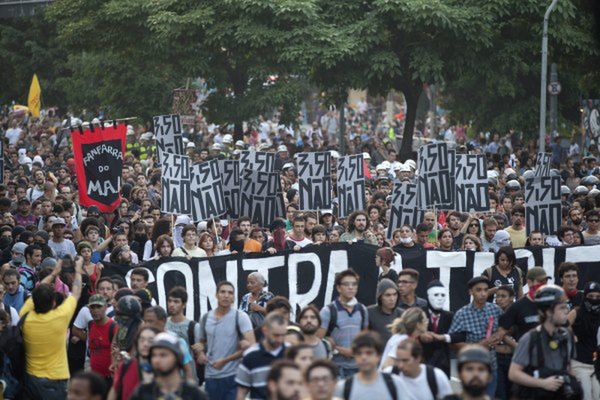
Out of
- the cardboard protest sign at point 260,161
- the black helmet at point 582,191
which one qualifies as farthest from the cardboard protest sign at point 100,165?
the black helmet at point 582,191

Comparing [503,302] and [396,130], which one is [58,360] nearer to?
[503,302]

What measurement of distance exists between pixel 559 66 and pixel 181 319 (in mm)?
26959

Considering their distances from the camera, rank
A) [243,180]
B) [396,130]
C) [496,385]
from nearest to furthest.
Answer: [496,385], [243,180], [396,130]

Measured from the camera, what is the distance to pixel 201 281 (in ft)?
46.4

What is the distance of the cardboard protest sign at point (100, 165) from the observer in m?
19.5

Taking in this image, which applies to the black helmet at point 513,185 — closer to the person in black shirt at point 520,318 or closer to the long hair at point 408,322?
the person in black shirt at point 520,318

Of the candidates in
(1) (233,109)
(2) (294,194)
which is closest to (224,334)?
(2) (294,194)

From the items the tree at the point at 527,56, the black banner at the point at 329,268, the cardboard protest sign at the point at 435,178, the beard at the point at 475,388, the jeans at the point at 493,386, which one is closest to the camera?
the beard at the point at 475,388

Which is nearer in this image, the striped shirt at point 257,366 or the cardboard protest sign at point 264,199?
the striped shirt at point 257,366

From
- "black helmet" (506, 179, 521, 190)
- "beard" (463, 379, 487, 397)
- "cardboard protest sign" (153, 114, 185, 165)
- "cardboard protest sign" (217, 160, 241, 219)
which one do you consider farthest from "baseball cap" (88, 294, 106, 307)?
"black helmet" (506, 179, 521, 190)

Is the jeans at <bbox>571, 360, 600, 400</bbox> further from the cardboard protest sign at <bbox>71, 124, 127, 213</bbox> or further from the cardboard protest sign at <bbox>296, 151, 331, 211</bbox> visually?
the cardboard protest sign at <bbox>71, 124, 127, 213</bbox>

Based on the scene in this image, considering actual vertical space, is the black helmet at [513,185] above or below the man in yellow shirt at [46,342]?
above

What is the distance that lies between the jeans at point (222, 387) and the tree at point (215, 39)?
2156cm

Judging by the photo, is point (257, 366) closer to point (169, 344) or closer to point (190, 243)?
point (169, 344)
